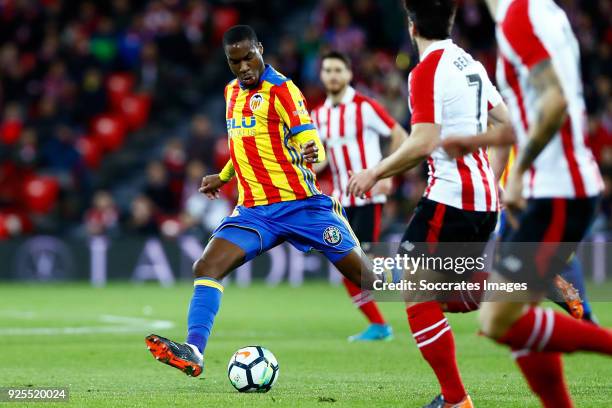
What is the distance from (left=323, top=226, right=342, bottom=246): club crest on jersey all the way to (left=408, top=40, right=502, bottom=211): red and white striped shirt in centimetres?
144

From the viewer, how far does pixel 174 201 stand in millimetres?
19094

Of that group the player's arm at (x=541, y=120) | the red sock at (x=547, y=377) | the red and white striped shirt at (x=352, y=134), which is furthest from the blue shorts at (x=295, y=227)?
the red and white striped shirt at (x=352, y=134)

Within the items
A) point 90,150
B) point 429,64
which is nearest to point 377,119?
point 429,64

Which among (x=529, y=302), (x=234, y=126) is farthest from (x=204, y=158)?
(x=529, y=302)

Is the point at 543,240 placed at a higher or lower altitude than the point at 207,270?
higher

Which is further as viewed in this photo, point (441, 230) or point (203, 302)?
point (203, 302)

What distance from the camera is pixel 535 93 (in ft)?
15.5

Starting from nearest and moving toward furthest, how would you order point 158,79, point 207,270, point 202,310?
point 202,310
point 207,270
point 158,79

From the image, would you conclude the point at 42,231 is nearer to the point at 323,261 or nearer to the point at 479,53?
the point at 323,261

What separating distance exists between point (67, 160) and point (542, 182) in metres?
15.9

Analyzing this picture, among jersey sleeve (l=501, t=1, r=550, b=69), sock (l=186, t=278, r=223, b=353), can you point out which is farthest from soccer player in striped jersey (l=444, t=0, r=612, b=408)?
sock (l=186, t=278, r=223, b=353)

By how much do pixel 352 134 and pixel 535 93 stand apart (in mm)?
5890

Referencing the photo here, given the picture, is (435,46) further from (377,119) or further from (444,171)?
(377,119)

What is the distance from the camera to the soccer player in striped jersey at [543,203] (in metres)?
4.75
